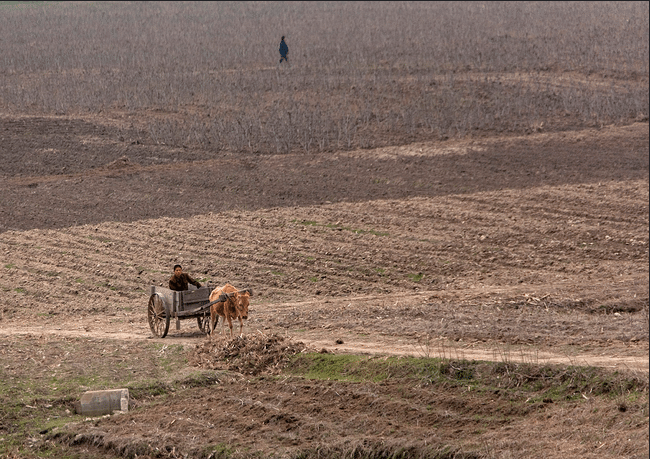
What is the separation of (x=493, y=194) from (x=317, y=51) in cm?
2012

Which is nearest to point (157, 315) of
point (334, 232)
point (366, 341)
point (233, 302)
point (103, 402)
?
point (233, 302)

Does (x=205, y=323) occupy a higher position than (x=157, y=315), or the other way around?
(x=157, y=315)

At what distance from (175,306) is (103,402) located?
2968 mm

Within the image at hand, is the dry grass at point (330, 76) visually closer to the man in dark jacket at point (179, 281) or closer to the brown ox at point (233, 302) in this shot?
the man in dark jacket at point (179, 281)

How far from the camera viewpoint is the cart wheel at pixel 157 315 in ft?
49.6

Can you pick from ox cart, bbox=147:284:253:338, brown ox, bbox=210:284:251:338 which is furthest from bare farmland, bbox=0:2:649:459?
brown ox, bbox=210:284:251:338

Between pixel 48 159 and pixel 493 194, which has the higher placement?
pixel 48 159

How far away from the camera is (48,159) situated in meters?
26.3

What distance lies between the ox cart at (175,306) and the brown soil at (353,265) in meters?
0.39

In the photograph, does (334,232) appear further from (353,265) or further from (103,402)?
(103,402)

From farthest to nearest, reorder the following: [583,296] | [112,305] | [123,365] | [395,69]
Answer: [395,69] → [112,305] → [583,296] → [123,365]

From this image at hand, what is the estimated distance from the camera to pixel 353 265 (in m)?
18.8

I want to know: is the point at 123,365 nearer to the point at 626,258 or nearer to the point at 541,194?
the point at 626,258

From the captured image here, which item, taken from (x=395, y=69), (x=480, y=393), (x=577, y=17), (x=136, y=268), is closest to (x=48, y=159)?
(x=136, y=268)
